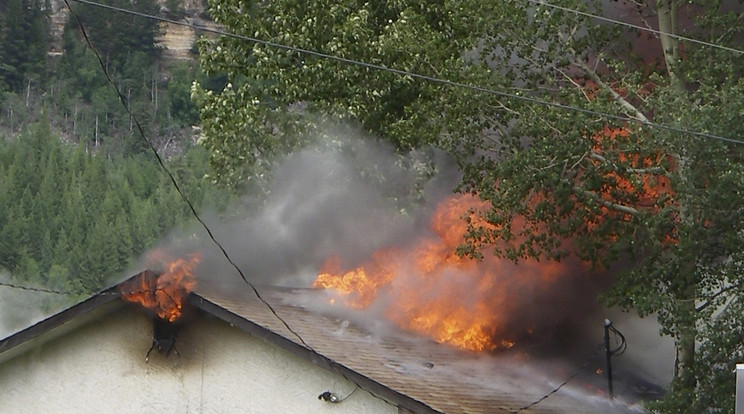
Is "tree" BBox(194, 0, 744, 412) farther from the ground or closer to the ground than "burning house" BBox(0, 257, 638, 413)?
farther from the ground

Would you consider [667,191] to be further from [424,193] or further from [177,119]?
[177,119]

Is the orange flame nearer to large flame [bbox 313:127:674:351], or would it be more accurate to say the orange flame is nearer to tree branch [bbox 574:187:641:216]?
large flame [bbox 313:127:674:351]

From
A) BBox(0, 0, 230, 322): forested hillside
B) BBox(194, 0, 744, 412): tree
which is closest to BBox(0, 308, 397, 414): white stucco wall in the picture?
BBox(194, 0, 744, 412): tree

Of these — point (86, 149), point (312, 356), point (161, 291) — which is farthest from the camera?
point (86, 149)

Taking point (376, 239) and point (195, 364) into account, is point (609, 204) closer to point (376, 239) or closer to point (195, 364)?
point (376, 239)

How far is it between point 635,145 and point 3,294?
49880 millimetres

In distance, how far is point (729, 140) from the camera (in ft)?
48.1

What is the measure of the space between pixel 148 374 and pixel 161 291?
1132 mm

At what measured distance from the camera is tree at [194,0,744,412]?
1534 cm

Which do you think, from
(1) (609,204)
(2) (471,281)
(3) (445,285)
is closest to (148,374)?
(3) (445,285)

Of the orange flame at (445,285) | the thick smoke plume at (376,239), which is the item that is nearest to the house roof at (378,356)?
the orange flame at (445,285)

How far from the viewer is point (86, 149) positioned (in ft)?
504

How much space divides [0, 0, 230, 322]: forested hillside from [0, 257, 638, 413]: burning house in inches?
1213

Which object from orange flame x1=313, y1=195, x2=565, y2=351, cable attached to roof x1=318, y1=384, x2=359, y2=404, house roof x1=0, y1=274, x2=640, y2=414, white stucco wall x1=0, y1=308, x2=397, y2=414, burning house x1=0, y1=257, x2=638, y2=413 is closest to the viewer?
house roof x1=0, y1=274, x2=640, y2=414
